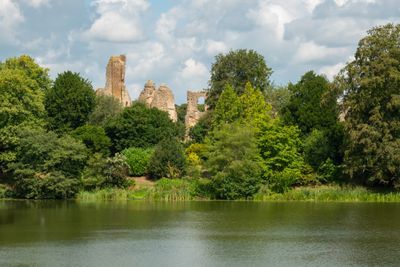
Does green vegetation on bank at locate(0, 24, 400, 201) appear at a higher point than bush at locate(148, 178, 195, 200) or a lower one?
higher

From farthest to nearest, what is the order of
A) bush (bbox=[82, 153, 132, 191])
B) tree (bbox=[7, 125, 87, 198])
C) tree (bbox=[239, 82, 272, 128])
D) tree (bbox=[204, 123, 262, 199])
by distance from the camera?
tree (bbox=[239, 82, 272, 128]), bush (bbox=[82, 153, 132, 191]), tree (bbox=[7, 125, 87, 198]), tree (bbox=[204, 123, 262, 199])

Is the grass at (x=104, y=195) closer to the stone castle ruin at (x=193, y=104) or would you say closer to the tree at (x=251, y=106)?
the tree at (x=251, y=106)

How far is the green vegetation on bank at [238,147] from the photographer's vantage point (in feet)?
154

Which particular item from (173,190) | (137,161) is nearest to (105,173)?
(137,161)

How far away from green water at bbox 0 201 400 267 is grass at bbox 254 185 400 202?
3740mm

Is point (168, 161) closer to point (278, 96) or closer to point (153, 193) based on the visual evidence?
point (153, 193)

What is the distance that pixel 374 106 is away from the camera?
4734cm

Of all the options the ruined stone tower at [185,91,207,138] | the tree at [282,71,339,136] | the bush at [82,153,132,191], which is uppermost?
the ruined stone tower at [185,91,207,138]

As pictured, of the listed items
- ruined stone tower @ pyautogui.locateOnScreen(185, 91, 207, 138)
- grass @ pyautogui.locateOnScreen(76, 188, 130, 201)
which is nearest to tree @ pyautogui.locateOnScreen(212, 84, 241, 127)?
grass @ pyautogui.locateOnScreen(76, 188, 130, 201)

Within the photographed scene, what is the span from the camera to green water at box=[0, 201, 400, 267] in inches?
969

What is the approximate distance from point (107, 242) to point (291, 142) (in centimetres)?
2549

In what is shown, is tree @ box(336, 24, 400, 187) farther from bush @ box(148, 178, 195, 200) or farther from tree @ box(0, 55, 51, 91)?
tree @ box(0, 55, 51, 91)

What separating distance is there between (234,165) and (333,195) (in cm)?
654

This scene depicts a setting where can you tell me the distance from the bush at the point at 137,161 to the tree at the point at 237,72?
11.3 meters
